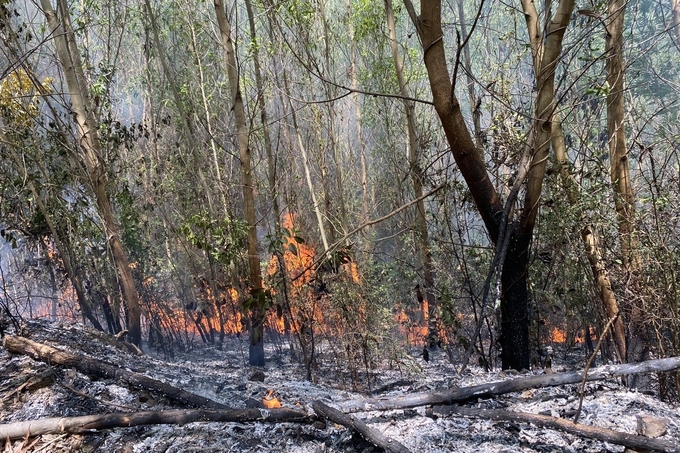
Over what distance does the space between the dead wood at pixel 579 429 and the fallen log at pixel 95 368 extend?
65.6 inches

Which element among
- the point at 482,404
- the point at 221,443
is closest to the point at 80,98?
the point at 221,443

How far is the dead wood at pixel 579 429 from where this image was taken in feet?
7.20

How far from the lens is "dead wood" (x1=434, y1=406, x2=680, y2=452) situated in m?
2.20

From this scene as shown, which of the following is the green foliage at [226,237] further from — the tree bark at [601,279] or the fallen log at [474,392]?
the tree bark at [601,279]

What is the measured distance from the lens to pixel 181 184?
1010 cm

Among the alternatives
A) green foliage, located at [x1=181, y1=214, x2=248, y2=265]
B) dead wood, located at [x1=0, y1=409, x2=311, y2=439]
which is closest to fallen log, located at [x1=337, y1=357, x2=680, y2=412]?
dead wood, located at [x1=0, y1=409, x2=311, y2=439]

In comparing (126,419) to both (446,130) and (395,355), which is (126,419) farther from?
(395,355)

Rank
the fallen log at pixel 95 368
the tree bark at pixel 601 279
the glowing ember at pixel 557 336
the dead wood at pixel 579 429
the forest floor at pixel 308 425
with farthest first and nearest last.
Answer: the glowing ember at pixel 557 336 < the tree bark at pixel 601 279 < the fallen log at pixel 95 368 < the forest floor at pixel 308 425 < the dead wood at pixel 579 429

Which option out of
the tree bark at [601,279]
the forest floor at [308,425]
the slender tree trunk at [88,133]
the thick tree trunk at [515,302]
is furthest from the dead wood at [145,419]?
the slender tree trunk at [88,133]

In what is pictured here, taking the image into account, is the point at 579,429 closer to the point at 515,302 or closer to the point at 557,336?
the point at 515,302

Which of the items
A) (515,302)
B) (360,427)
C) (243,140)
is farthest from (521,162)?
(243,140)

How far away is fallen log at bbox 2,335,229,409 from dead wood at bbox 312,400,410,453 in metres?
0.93

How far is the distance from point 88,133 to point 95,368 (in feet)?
12.0

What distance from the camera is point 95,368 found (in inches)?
→ 142
